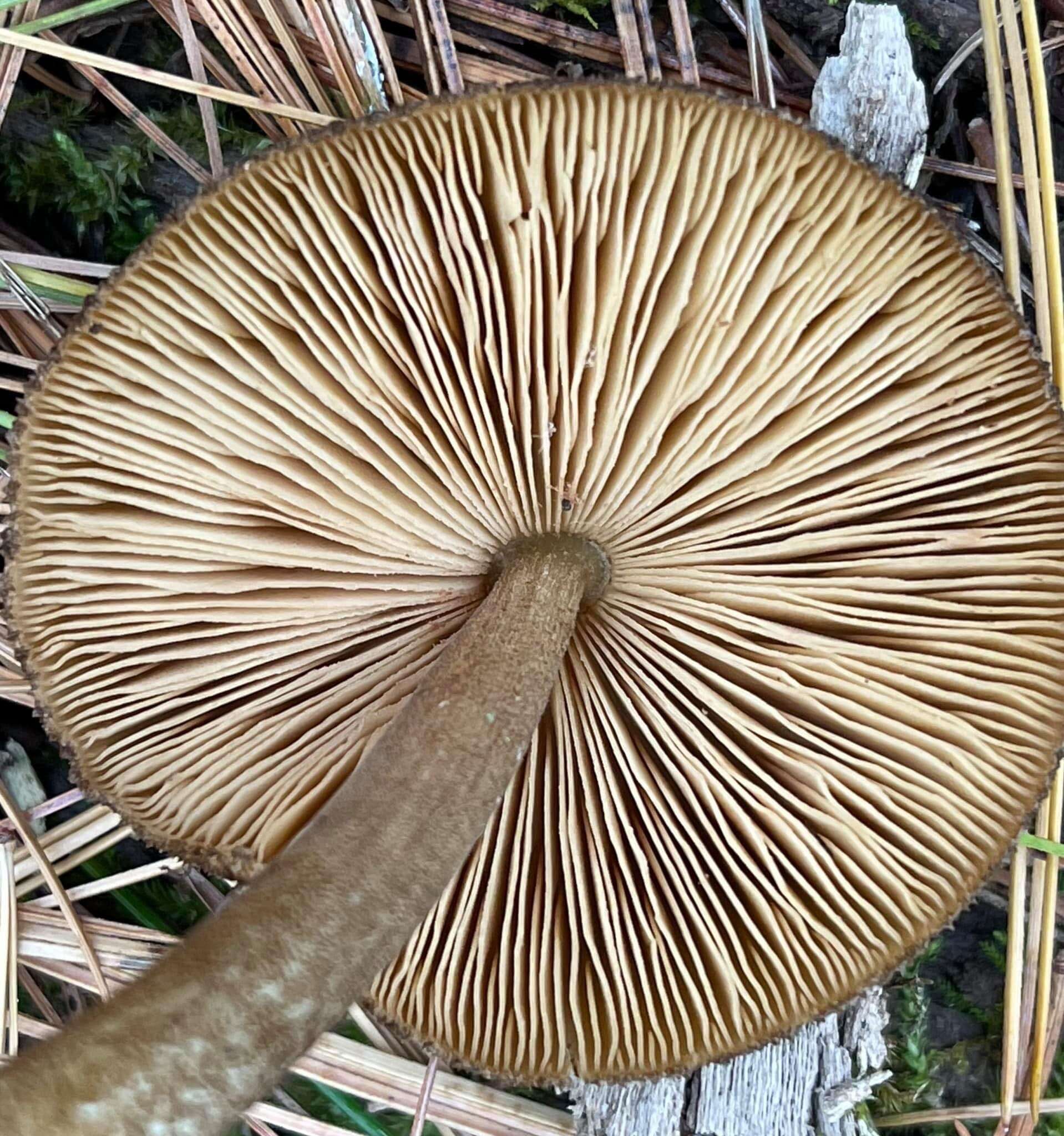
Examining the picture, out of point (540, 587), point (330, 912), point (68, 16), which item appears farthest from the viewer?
point (68, 16)

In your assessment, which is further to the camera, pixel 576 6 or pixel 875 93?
pixel 576 6

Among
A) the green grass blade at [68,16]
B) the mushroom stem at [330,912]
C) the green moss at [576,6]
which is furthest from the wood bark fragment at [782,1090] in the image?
the green grass blade at [68,16]

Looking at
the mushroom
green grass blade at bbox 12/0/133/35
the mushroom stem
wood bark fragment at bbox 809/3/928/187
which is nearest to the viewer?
the mushroom stem

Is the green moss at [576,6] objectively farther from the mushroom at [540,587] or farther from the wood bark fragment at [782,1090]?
the wood bark fragment at [782,1090]

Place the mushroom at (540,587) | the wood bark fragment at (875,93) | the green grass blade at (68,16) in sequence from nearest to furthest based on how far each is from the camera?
1. the mushroom at (540,587)
2. the wood bark fragment at (875,93)
3. the green grass blade at (68,16)

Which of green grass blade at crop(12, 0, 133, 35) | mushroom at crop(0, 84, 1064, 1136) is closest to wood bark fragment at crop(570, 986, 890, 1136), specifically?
mushroom at crop(0, 84, 1064, 1136)

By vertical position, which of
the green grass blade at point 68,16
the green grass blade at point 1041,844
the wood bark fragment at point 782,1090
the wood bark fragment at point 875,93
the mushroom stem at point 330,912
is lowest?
the wood bark fragment at point 782,1090

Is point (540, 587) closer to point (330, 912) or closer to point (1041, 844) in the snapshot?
point (330, 912)

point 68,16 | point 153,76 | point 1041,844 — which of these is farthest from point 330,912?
point 68,16

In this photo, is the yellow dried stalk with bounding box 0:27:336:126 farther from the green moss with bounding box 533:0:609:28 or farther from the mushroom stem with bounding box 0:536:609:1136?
the mushroom stem with bounding box 0:536:609:1136
